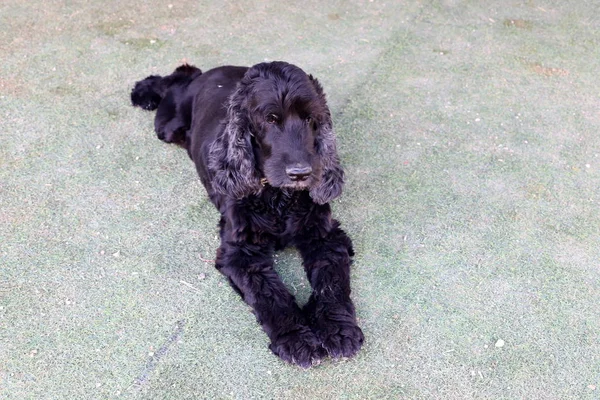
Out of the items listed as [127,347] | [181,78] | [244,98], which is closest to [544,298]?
[244,98]

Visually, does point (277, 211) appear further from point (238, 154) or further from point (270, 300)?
point (270, 300)

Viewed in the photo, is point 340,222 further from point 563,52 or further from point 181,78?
point 563,52

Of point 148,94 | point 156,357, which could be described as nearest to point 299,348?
point 156,357

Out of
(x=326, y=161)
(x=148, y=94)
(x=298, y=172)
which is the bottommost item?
(x=148, y=94)

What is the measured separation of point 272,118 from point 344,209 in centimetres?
112

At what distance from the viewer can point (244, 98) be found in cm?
323

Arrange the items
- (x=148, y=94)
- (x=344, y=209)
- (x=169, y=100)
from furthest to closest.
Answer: (x=148, y=94) → (x=169, y=100) → (x=344, y=209)

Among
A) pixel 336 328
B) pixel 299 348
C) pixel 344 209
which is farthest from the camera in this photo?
pixel 344 209

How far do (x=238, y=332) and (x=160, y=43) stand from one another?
139 inches

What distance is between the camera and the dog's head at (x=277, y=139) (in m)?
3.08

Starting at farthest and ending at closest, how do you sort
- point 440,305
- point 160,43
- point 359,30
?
point 359,30 → point 160,43 → point 440,305

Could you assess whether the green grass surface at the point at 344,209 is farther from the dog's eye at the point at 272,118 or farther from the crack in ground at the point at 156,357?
the dog's eye at the point at 272,118

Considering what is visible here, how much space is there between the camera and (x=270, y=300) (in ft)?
10.4

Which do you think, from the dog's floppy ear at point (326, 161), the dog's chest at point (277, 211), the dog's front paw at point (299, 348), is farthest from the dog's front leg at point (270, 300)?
the dog's floppy ear at point (326, 161)
